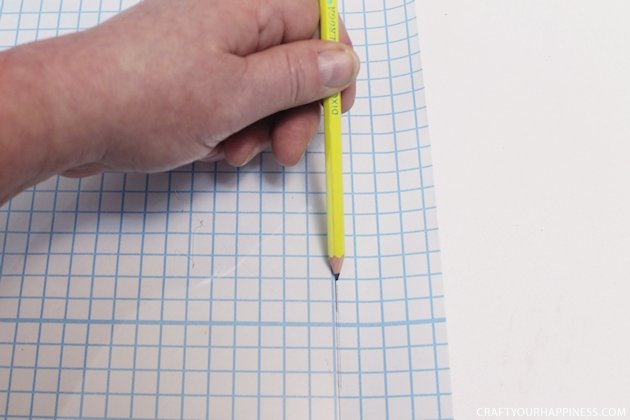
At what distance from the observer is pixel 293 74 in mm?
587

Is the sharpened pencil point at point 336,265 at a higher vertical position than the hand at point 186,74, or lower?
lower

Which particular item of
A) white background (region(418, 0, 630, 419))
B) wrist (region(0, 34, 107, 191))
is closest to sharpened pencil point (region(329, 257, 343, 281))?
white background (region(418, 0, 630, 419))

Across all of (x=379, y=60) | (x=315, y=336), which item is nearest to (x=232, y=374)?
(x=315, y=336)

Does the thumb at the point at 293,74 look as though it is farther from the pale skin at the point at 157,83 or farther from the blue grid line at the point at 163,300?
the blue grid line at the point at 163,300

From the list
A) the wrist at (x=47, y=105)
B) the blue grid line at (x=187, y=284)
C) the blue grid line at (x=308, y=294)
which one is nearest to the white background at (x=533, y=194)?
the blue grid line at (x=308, y=294)

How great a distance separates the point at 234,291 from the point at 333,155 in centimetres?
18

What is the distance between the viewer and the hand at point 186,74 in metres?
0.54

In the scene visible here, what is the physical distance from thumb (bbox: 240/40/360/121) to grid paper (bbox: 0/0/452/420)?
123mm

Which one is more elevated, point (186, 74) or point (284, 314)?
point (186, 74)

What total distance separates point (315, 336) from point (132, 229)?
0.80 feet

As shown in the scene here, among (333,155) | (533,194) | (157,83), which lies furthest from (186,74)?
(533,194)

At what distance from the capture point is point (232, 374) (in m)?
0.62

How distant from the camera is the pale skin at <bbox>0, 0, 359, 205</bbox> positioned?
525 mm

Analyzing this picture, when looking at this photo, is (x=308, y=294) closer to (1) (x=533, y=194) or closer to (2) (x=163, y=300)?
(2) (x=163, y=300)
